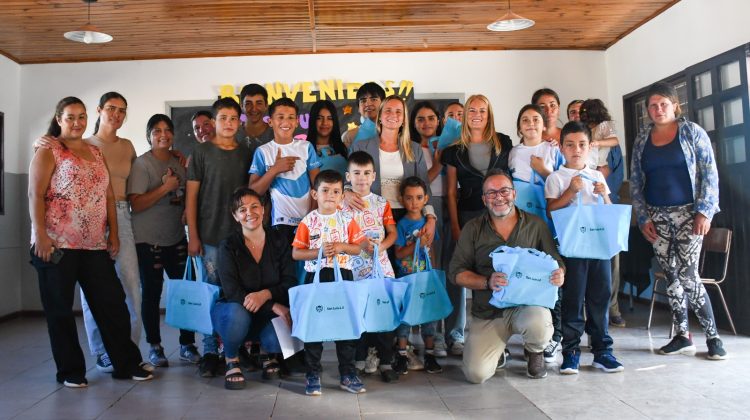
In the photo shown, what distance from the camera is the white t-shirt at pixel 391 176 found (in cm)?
362

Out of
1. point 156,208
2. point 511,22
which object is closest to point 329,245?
point 156,208

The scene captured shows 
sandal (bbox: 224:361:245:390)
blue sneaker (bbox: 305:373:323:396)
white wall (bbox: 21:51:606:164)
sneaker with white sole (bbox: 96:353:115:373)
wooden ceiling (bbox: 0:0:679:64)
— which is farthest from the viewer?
white wall (bbox: 21:51:606:164)

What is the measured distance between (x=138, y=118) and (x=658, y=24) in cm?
566

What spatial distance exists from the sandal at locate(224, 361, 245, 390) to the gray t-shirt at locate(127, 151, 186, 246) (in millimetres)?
1034

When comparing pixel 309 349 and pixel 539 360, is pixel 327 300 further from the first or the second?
pixel 539 360

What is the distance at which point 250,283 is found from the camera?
331cm

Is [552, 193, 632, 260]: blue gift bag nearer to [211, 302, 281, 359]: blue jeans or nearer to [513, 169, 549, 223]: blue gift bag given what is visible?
[513, 169, 549, 223]: blue gift bag

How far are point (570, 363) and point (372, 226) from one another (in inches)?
54.9

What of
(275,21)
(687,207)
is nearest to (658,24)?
(687,207)

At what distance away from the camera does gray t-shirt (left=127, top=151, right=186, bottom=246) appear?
3.78m

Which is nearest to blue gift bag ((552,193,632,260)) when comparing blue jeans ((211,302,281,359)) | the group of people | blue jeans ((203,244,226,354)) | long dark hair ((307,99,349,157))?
the group of people

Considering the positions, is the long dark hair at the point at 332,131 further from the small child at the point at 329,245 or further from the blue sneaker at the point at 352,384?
the blue sneaker at the point at 352,384

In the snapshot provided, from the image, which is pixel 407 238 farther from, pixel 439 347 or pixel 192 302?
pixel 192 302

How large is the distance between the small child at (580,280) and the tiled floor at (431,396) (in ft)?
0.44
